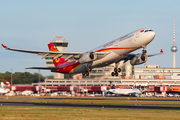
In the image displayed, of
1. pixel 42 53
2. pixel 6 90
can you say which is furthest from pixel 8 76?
pixel 42 53

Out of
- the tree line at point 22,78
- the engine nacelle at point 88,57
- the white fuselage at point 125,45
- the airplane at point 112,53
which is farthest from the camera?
the tree line at point 22,78

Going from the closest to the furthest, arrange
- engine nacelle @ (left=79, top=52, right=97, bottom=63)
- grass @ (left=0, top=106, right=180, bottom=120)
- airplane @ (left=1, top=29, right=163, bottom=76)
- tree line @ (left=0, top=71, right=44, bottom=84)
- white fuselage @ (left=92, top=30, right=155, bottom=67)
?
grass @ (left=0, top=106, right=180, bottom=120), white fuselage @ (left=92, top=30, right=155, bottom=67), airplane @ (left=1, top=29, right=163, bottom=76), engine nacelle @ (left=79, top=52, right=97, bottom=63), tree line @ (left=0, top=71, right=44, bottom=84)

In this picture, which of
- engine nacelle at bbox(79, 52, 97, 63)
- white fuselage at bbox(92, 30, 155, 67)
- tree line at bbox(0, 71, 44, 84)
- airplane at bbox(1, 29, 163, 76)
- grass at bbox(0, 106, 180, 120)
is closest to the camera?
grass at bbox(0, 106, 180, 120)

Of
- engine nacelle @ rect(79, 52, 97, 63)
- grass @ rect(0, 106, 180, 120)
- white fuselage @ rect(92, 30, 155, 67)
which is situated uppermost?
white fuselage @ rect(92, 30, 155, 67)

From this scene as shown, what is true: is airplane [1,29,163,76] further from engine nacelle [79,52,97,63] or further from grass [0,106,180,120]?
grass [0,106,180,120]

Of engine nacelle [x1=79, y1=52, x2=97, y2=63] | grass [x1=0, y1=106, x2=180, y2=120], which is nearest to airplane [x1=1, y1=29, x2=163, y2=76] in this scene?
engine nacelle [x1=79, y1=52, x2=97, y2=63]

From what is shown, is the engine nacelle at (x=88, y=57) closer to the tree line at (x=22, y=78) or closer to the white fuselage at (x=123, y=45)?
the white fuselage at (x=123, y=45)

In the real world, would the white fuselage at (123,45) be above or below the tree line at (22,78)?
above

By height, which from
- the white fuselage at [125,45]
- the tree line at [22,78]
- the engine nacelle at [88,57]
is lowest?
the tree line at [22,78]

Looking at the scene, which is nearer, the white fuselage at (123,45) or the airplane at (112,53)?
the white fuselage at (123,45)

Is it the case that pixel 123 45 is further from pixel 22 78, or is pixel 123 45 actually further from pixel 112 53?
pixel 22 78

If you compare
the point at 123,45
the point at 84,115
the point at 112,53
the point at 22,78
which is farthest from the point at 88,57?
the point at 22,78

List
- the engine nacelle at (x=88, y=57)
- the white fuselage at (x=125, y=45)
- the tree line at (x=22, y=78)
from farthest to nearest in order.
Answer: the tree line at (x=22, y=78), the engine nacelle at (x=88, y=57), the white fuselage at (x=125, y=45)

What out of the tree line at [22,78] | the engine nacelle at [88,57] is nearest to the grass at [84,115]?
the engine nacelle at [88,57]
